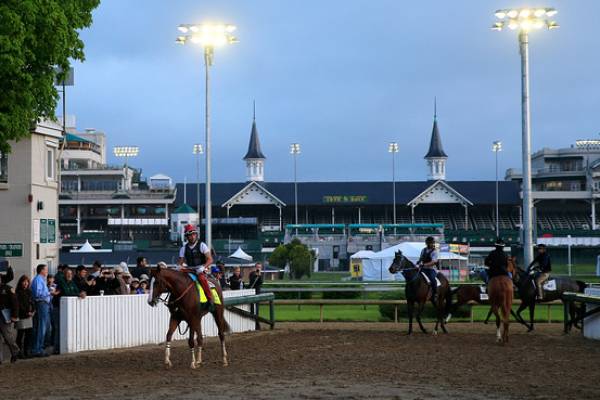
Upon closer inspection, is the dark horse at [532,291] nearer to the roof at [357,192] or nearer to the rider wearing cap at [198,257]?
the rider wearing cap at [198,257]

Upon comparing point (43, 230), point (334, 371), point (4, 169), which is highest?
point (4, 169)

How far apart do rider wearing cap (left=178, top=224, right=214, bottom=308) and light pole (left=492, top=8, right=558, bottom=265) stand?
13028 millimetres

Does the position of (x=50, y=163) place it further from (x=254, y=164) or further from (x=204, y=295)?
(x=254, y=164)

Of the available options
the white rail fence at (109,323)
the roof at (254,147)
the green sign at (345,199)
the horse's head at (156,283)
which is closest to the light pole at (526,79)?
the white rail fence at (109,323)

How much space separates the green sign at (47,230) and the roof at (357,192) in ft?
236

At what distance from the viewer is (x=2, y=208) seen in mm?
27469

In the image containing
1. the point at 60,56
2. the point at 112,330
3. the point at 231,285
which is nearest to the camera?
the point at 112,330

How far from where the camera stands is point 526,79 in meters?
26.9

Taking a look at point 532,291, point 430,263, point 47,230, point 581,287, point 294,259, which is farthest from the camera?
point 294,259

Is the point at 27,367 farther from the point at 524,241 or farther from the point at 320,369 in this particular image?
the point at 524,241

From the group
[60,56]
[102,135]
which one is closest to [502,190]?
[102,135]

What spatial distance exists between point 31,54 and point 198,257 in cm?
691

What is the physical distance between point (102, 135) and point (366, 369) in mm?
119181

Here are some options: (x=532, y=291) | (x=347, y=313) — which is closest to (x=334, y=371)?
(x=532, y=291)
